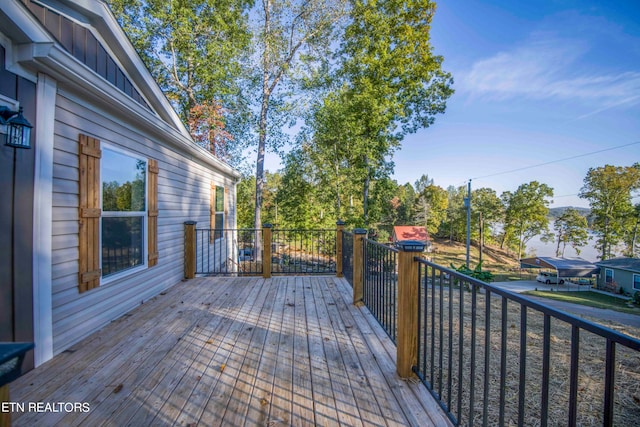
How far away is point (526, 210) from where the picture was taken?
27.0 metres

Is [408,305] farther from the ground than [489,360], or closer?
farther from the ground

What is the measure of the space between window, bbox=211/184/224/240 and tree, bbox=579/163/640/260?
102ft

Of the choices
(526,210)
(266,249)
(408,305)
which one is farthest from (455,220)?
(408,305)

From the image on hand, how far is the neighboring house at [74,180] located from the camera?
→ 1936 mm

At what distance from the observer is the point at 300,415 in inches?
61.1

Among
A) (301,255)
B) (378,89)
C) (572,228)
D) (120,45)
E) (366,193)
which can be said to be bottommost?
(572,228)

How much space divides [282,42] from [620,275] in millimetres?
23611

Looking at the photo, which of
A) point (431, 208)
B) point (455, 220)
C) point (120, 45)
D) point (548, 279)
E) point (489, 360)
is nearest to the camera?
point (489, 360)

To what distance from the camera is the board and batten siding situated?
2.31 meters

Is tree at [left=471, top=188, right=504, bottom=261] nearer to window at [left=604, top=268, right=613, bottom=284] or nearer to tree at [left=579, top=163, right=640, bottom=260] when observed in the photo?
tree at [left=579, top=163, right=640, bottom=260]

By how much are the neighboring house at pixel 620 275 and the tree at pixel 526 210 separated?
9855 mm

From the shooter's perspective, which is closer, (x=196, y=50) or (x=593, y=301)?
(x=196, y=50)

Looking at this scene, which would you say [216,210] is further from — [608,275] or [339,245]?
[608,275]

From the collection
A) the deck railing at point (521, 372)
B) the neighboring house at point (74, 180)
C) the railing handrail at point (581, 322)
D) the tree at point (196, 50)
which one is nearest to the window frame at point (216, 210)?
the neighboring house at point (74, 180)
